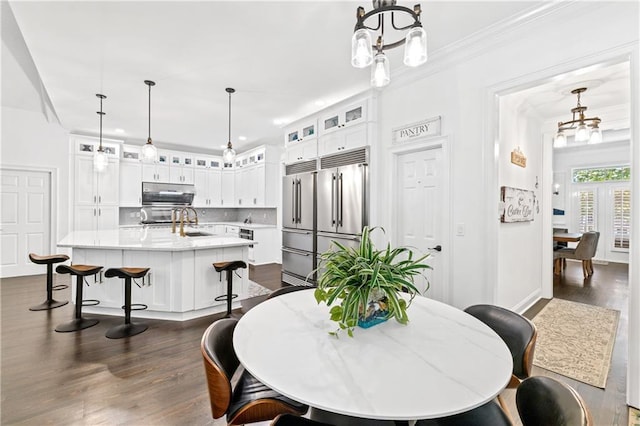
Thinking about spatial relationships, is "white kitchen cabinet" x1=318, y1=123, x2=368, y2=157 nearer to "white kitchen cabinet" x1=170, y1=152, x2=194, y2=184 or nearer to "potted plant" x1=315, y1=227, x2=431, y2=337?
"potted plant" x1=315, y1=227, x2=431, y2=337

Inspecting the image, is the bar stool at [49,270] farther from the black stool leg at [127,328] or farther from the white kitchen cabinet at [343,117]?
the white kitchen cabinet at [343,117]

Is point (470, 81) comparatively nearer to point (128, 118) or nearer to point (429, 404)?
point (429, 404)

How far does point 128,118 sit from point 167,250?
10.8 ft

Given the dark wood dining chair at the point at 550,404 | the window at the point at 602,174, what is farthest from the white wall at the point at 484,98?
the window at the point at 602,174

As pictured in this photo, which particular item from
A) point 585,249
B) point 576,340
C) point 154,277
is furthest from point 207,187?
point 585,249

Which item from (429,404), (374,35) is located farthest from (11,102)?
(429,404)

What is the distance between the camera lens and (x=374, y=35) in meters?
2.77

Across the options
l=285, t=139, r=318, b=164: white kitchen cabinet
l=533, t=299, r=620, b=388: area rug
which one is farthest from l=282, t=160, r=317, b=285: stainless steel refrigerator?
l=533, t=299, r=620, b=388: area rug

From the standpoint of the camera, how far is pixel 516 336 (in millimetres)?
1520

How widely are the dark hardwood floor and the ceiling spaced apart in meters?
2.91

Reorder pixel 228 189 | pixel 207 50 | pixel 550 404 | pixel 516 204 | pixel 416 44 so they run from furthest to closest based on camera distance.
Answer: pixel 228 189, pixel 516 204, pixel 207 50, pixel 416 44, pixel 550 404

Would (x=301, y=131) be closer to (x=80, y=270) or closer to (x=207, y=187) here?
(x=80, y=270)

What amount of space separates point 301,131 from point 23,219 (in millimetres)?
5506

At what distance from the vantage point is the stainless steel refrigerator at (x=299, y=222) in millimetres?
4746
